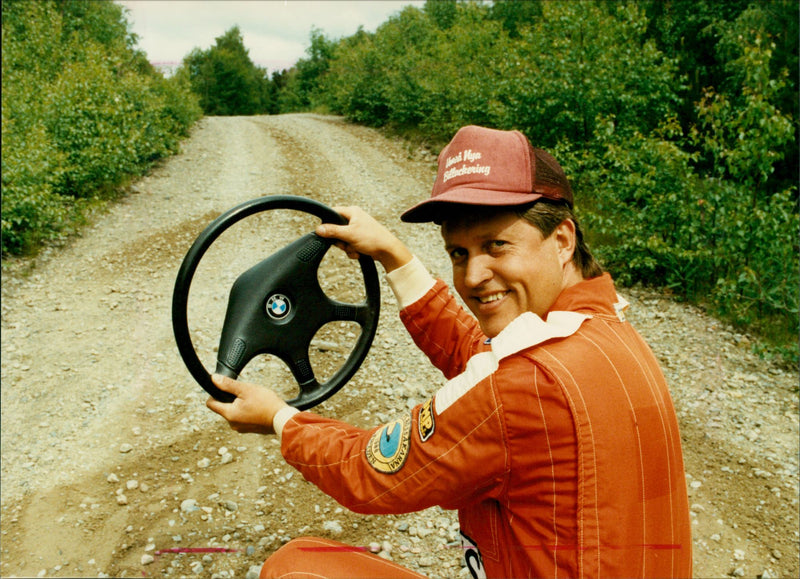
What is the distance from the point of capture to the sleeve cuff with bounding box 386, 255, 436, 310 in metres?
1.98

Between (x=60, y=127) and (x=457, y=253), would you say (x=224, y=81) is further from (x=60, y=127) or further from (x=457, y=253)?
(x=457, y=253)

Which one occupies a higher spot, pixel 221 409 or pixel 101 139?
pixel 101 139

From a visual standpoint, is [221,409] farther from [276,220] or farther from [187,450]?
[276,220]

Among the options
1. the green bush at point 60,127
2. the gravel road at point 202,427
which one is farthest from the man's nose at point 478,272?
the green bush at point 60,127

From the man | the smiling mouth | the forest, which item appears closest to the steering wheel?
the man

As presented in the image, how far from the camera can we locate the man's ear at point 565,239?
1461 mm

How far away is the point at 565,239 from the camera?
Answer: 148cm

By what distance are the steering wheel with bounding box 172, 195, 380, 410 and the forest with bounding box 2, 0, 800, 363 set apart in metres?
4.07

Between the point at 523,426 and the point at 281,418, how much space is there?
64 centimetres

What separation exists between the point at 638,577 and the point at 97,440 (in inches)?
131

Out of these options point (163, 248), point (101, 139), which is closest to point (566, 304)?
point (163, 248)

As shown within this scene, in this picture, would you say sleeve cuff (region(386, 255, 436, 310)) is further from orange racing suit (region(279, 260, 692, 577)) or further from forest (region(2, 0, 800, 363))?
forest (region(2, 0, 800, 363))

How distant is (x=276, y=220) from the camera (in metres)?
7.10

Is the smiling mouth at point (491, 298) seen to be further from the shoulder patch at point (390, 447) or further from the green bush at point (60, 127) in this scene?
the green bush at point (60, 127)
